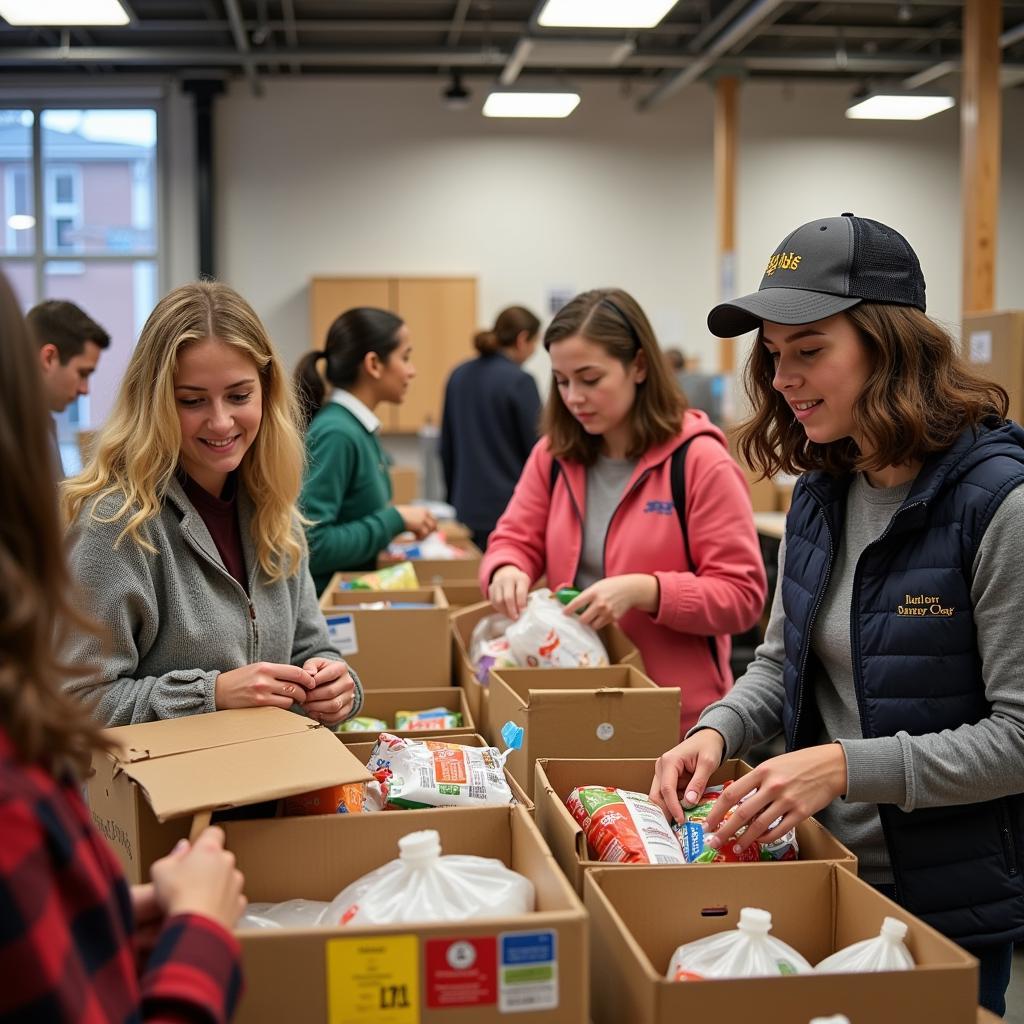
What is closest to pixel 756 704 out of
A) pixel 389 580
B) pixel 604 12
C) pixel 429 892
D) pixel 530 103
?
pixel 429 892

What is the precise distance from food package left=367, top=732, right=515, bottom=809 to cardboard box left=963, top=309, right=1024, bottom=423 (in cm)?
334

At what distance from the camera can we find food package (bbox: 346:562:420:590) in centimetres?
296

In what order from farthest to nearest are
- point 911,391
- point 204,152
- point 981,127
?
point 204,152
point 981,127
point 911,391

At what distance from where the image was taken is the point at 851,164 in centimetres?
1002

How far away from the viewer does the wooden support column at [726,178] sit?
8.64 metres

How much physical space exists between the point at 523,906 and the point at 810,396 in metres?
0.80

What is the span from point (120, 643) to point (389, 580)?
1438 mm

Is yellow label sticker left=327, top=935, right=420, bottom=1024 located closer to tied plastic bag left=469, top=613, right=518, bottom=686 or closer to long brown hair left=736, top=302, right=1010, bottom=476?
long brown hair left=736, top=302, right=1010, bottom=476

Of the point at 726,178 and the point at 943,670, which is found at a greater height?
the point at 726,178

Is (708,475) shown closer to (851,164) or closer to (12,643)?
(12,643)

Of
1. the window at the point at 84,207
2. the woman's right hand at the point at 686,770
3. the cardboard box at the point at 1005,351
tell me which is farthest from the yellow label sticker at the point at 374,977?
the window at the point at 84,207

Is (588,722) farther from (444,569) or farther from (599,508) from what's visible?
(444,569)

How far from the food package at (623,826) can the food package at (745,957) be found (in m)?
0.20

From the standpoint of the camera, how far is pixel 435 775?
4.90 ft
